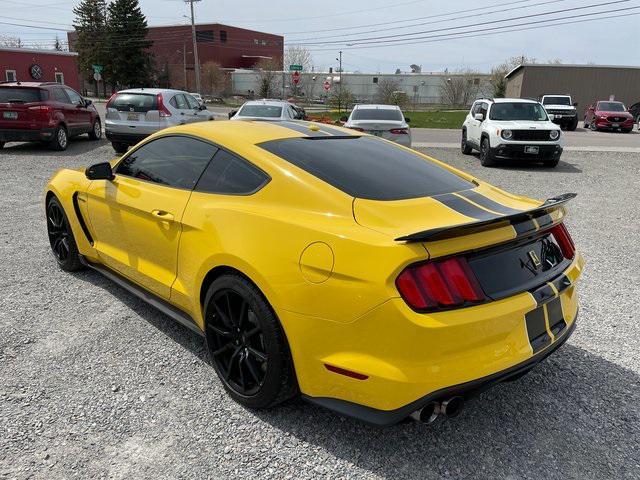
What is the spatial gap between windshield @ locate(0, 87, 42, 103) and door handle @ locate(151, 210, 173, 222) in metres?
11.6

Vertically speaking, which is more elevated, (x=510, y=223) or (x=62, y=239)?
(x=510, y=223)

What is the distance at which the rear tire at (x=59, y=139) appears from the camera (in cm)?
1318

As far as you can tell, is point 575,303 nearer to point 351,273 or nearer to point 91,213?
point 351,273

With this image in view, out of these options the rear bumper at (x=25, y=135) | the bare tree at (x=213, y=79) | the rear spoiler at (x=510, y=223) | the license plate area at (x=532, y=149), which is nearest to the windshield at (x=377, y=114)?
the license plate area at (x=532, y=149)

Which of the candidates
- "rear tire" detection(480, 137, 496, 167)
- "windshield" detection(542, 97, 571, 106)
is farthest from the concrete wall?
"rear tire" detection(480, 137, 496, 167)

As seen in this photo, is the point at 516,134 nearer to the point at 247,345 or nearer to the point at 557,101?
the point at 247,345

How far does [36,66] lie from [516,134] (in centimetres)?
4214

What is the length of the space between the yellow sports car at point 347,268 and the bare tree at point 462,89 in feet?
208

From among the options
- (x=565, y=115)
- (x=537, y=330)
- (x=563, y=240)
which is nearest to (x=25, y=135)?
(x=563, y=240)

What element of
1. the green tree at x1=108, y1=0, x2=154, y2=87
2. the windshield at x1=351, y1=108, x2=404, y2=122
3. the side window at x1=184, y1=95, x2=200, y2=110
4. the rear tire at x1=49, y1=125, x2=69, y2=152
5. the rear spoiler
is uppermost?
the green tree at x1=108, y1=0, x2=154, y2=87

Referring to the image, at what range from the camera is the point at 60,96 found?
45.0 feet

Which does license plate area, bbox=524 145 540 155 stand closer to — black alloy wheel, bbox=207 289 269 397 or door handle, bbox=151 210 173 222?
door handle, bbox=151 210 173 222

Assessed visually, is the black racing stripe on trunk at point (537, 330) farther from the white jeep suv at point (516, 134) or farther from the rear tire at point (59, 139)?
the rear tire at point (59, 139)

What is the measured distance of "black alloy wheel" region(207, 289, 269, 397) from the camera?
2699 millimetres
